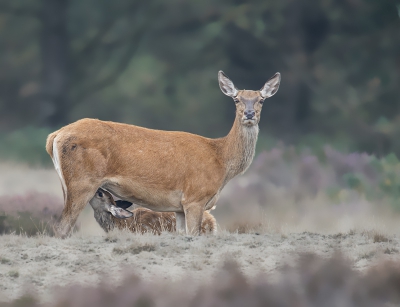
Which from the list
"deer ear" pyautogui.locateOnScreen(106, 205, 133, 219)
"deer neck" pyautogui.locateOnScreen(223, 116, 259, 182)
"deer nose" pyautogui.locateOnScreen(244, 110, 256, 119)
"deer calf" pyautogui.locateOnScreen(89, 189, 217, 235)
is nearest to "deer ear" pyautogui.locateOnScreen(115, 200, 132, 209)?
"deer calf" pyautogui.locateOnScreen(89, 189, 217, 235)

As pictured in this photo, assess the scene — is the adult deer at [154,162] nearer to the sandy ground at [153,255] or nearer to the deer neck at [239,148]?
the deer neck at [239,148]

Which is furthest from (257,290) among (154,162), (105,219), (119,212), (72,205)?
(105,219)

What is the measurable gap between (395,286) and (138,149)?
4.83m

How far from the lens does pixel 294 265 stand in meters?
9.12

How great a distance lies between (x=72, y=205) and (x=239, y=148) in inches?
109

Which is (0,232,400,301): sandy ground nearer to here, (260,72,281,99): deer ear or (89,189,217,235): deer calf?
(89,189,217,235): deer calf

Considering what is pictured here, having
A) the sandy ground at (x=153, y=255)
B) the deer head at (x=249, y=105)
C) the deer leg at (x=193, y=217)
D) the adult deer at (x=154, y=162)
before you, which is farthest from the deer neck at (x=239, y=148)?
the sandy ground at (x=153, y=255)

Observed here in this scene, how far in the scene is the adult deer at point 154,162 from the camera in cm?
1145

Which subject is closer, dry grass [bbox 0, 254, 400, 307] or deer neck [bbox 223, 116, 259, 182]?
dry grass [bbox 0, 254, 400, 307]

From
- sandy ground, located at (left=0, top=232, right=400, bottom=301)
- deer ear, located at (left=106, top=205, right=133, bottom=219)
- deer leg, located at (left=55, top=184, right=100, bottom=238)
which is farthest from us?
deer ear, located at (left=106, top=205, right=133, bottom=219)

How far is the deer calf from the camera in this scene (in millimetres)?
12359

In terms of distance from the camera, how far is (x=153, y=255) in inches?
383

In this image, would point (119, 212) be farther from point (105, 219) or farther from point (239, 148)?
point (239, 148)

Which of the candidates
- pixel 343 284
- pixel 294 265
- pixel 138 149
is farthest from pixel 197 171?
pixel 343 284
